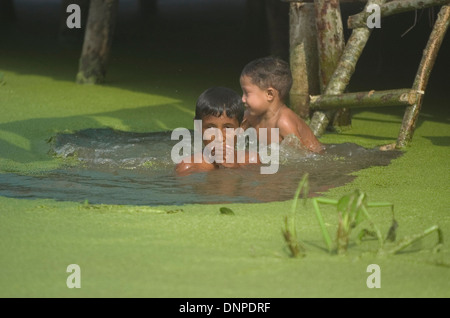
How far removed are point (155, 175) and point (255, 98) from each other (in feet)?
3.73

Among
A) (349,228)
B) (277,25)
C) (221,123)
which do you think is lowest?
(349,228)

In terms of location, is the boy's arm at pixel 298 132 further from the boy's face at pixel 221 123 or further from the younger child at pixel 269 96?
the boy's face at pixel 221 123

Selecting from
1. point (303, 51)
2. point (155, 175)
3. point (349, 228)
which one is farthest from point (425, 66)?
point (349, 228)

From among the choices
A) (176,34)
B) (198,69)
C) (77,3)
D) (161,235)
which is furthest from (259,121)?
(176,34)

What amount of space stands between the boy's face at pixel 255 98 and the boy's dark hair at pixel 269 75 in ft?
0.10

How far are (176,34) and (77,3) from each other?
2.11 metres

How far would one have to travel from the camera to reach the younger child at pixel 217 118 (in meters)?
5.13

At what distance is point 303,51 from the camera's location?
6648 millimetres

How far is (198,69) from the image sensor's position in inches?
383

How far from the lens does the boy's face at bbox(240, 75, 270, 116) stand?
5.88 meters

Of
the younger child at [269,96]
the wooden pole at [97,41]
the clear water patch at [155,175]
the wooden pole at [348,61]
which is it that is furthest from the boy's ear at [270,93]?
the wooden pole at [97,41]

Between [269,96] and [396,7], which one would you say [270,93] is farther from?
[396,7]

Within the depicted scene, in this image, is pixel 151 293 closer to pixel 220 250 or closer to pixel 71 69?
pixel 220 250

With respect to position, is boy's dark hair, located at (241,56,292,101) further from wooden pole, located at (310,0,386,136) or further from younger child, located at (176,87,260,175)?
younger child, located at (176,87,260,175)
